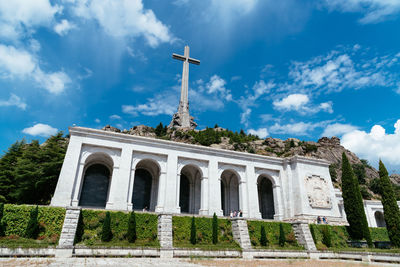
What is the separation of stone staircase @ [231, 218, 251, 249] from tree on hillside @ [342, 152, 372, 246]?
13046mm

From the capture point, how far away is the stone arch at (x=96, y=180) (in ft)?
84.1

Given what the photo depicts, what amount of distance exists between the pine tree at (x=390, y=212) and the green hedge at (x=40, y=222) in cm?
2841

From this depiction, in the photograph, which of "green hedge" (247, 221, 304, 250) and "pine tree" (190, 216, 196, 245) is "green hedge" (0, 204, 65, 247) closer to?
"pine tree" (190, 216, 196, 245)

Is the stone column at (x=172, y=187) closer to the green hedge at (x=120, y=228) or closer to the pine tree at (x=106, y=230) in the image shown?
the green hedge at (x=120, y=228)

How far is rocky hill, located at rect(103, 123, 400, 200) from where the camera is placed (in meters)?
64.6

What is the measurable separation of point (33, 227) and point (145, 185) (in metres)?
13.4

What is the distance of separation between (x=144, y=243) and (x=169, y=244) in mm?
1790

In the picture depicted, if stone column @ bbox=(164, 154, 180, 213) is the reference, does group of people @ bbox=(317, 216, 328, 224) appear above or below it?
below

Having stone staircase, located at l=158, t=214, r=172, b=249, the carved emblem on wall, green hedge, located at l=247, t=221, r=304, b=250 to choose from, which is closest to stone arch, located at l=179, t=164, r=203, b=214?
green hedge, located at l=247, t=221, r=304, b=250

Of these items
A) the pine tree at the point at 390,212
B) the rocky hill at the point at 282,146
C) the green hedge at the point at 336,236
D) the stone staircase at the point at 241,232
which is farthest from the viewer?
the rocky hill at the point at 282,146

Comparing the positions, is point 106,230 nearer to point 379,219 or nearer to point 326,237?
point 326,237

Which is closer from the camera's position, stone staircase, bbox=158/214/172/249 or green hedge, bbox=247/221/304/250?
stone staircase, bbox=158/214/172/249

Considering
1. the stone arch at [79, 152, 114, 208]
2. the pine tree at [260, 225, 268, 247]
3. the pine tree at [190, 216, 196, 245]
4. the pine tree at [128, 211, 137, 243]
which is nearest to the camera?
the pine tree at [128, 211, 137, 243]

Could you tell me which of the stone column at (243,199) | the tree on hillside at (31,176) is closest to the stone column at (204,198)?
the stone column at (243,199)
